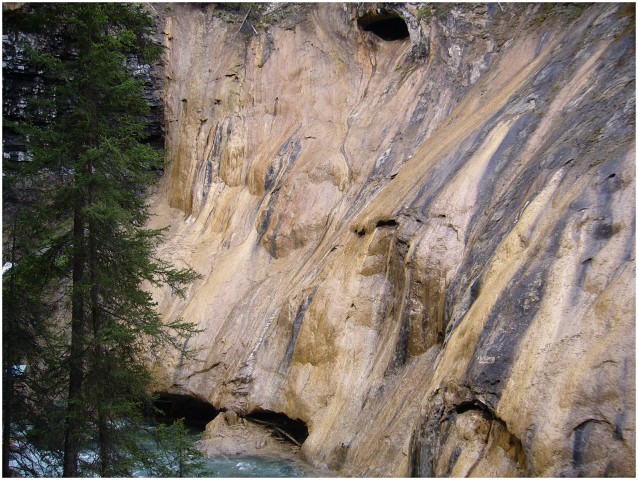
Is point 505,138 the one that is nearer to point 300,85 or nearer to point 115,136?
point 115,136

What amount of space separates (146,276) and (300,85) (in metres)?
10.1

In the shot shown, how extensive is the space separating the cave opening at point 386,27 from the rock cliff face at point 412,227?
7cm

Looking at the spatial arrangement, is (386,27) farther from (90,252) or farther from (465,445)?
(465,445)

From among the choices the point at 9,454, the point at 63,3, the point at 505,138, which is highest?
the point at 63,3

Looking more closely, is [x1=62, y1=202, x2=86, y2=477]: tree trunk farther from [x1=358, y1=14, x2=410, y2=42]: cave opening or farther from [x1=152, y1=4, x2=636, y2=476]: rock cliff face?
[x1=358, y1=14, x2=410, y2=42]: cave opening

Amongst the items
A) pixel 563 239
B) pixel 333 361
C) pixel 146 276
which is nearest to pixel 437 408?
pixel 563 239

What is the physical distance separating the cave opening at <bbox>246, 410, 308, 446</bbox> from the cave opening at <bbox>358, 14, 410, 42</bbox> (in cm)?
1111

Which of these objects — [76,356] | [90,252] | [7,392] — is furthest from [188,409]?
[7,392]

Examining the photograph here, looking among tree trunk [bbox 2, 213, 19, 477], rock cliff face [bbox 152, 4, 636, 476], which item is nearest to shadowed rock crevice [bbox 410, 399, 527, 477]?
rock cliff face [bbox 152, 4, 636, 476]

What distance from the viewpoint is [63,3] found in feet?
32.3

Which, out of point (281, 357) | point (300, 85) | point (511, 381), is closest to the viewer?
point (511, 381)

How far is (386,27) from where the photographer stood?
1805 centimetres

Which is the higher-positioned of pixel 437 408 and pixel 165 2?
pixel 165 2

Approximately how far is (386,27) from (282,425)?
38.6 feet
